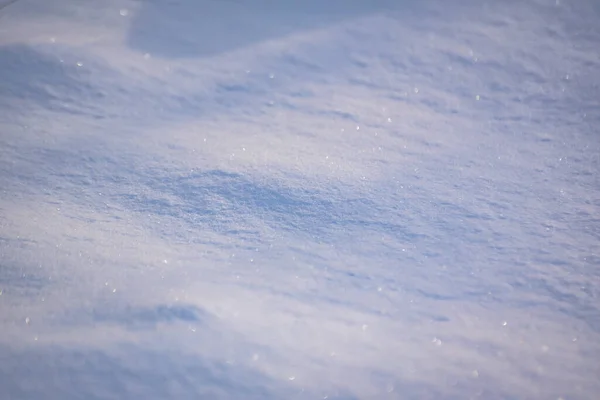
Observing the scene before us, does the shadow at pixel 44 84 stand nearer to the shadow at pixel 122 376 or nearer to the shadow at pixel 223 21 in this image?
the shadow at pixel 223 21

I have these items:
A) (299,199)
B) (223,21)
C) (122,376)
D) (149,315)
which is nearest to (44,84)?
(223,21)

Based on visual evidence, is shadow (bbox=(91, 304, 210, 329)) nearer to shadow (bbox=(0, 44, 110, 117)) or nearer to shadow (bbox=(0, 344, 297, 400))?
shadow (bbox=(0, 344, 297, 400))

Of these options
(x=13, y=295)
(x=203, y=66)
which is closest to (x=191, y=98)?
(x=203, y=66)

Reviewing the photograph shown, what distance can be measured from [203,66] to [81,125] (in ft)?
3.49

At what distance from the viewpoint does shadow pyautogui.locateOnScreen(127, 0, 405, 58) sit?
4.12 meters

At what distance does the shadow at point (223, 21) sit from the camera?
13.5 ft

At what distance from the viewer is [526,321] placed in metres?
2.30

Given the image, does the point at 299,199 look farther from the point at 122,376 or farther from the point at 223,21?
the point at 223,21

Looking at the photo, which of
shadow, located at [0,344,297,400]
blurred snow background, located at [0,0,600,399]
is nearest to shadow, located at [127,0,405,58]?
blurred snow background, located at [0,0,600,399]

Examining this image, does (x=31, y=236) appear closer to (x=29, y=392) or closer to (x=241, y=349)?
(x=29, y=392)

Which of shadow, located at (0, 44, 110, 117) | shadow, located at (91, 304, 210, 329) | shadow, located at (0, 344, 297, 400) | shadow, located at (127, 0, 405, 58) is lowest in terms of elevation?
shadow, located at (0, 344, 297, 400)

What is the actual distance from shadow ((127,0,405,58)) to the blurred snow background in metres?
0.03

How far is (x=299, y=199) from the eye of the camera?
295 cm

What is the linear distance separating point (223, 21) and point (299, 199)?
2.23 meters
